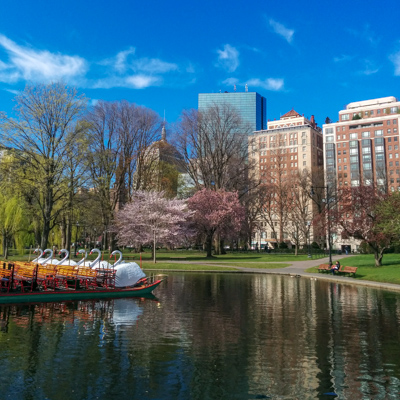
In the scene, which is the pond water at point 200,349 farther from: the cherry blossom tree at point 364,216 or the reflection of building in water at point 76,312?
the cherry blossom tree at point 364,216

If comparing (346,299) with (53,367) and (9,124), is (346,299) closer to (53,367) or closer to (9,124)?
(53,367)

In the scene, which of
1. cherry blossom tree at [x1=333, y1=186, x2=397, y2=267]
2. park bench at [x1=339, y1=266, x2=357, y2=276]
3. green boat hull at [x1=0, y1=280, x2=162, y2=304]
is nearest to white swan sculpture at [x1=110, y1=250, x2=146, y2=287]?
green boat hull at [x1=0, y1=280, x2=162, y2=304]

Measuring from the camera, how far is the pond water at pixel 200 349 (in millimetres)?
7953

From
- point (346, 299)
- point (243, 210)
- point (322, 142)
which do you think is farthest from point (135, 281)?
point (322, 142)

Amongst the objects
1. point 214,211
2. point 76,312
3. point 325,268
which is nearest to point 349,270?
point 325,268

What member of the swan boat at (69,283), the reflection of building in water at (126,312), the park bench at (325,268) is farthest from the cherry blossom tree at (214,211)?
the reflection of building in water at (126,312)

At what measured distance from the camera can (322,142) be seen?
144 meters

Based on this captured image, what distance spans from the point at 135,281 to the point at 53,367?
13798mm

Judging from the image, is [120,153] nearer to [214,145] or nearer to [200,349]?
[214,145]

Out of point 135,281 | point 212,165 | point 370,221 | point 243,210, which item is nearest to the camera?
point 135,281

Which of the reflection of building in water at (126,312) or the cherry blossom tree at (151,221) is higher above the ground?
the cherry blossom tree at (151,221)

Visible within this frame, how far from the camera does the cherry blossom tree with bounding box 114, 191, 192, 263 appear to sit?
169 ft

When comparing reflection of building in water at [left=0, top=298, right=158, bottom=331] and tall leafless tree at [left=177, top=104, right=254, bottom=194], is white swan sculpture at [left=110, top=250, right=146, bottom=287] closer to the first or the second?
reflection of building in water at [left=0, top=298, right=158, bottom=331]

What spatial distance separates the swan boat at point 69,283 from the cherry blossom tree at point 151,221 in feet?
91.5
